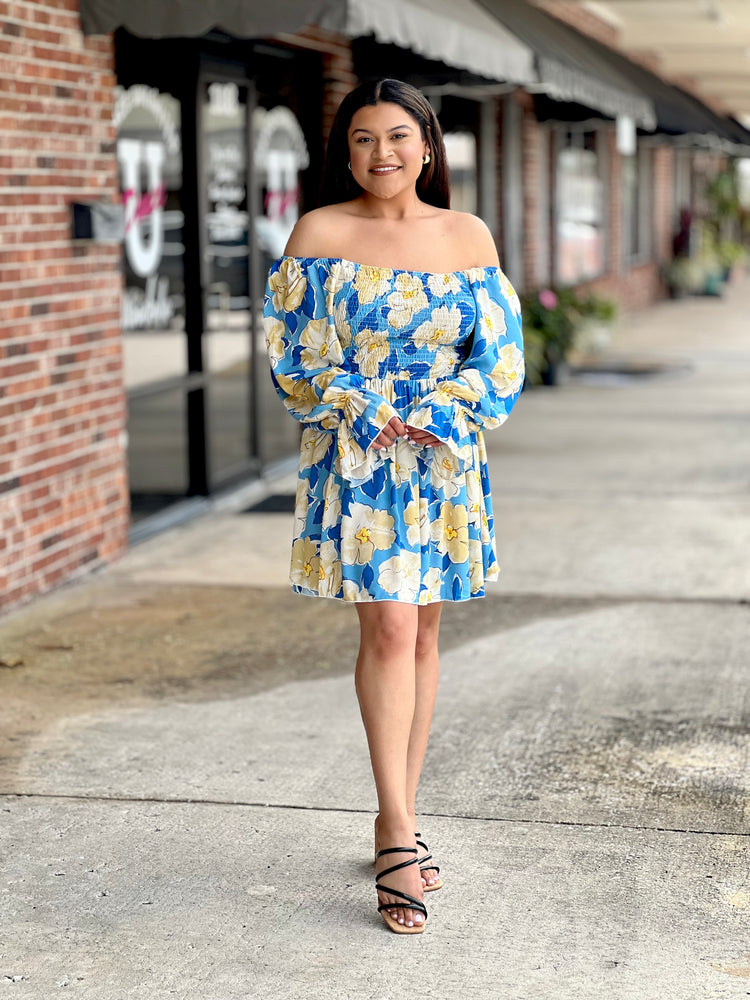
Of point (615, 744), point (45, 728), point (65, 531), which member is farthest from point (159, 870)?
point (65, 531)

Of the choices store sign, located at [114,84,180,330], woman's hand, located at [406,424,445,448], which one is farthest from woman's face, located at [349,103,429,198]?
store sign, located at [114,84,180,330]

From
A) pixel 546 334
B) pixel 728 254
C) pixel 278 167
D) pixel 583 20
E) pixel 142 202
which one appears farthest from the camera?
pixel 728 254

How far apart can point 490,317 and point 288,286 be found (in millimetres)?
464

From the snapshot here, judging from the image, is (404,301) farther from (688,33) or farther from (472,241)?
(688,33)

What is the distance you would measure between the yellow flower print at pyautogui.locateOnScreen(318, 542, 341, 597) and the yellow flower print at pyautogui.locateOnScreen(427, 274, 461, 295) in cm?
62

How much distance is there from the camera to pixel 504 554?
7.16m

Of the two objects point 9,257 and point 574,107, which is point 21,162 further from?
point 574,107

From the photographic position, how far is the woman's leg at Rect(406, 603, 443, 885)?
11.9 ft

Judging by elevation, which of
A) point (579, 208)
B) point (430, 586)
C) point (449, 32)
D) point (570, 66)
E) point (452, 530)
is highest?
point (570, 66)

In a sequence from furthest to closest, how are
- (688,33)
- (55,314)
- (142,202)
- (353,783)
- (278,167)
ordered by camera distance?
1. (688,33)
2. (278,167)
3. (142,202)
4. (55,314)
5. (353,783)

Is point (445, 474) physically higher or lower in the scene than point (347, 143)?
lower

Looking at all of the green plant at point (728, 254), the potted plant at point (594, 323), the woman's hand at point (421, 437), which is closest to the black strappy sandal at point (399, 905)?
the woman's hand at point (421, 437)

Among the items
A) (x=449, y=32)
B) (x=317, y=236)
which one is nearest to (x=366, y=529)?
(x=317, y=236)

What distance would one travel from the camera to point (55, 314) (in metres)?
6.34
